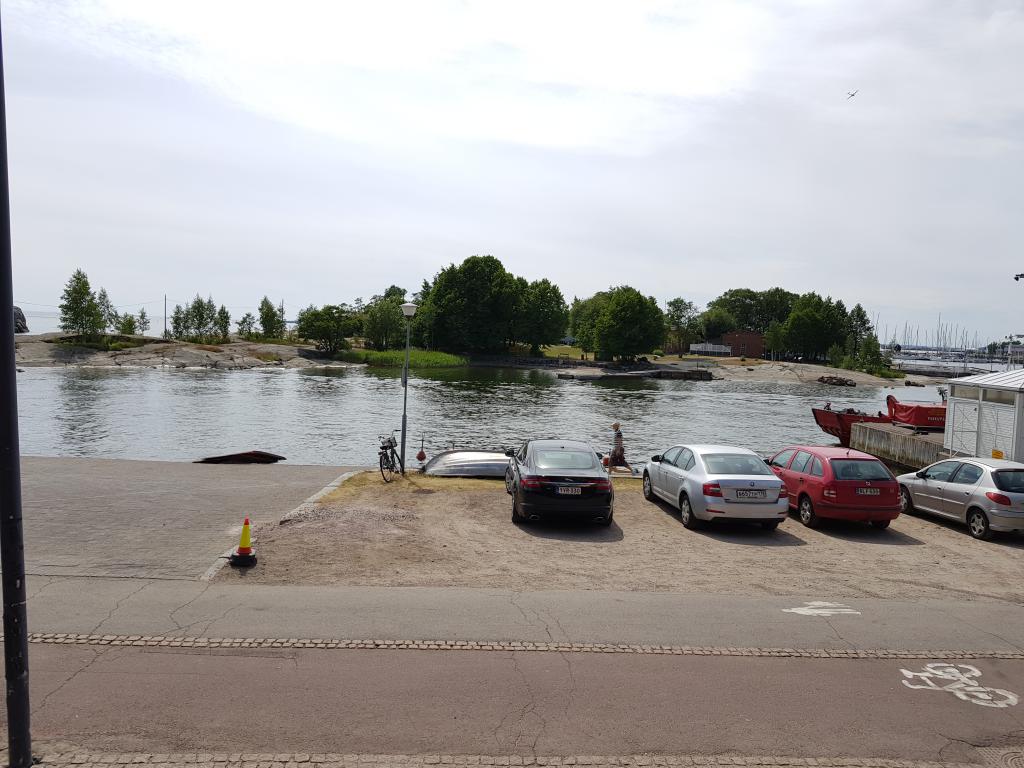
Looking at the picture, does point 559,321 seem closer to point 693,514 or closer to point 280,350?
point 280,350

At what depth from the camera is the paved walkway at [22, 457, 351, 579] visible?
34.2 feet

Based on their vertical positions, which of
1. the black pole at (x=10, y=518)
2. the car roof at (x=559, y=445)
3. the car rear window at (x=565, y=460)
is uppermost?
the black pole at (x=10, y=518)

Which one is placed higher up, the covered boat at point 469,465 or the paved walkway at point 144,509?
the paved walkway at point 144,509

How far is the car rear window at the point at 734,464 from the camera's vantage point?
47.9 feet

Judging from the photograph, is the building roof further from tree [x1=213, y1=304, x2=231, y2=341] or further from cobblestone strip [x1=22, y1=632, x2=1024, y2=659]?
tree [x1=213, y1=304, x2=231, y2=341]

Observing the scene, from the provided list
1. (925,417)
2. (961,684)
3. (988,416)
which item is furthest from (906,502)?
(925,417)

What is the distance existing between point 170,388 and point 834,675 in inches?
2698

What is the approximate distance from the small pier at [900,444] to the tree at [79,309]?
337ft

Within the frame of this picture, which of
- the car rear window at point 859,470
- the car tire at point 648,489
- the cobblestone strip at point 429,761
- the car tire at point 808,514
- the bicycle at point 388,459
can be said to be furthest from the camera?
the bicycle at point 388,459

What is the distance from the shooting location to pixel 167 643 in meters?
7.36

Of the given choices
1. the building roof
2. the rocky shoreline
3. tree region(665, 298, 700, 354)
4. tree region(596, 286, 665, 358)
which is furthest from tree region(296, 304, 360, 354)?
the building roof

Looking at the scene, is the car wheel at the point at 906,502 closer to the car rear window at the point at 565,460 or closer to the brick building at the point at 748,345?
the car rear window at the point at 565,460

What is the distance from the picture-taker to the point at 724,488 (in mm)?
14047

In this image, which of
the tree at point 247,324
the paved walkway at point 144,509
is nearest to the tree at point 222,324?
the tree at point 247,324
